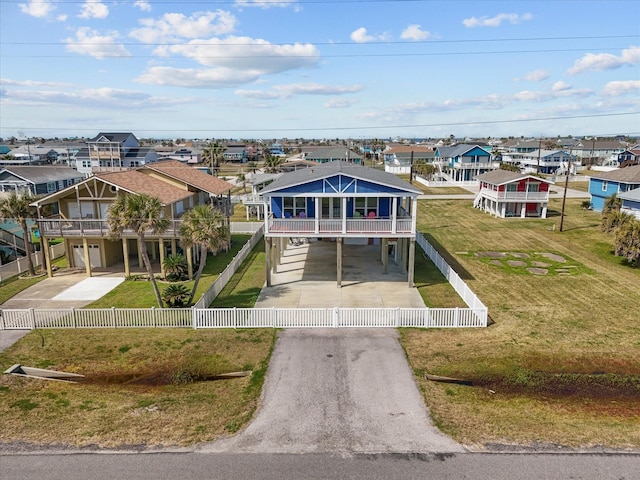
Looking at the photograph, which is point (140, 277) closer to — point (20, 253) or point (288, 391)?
point (20, 253)

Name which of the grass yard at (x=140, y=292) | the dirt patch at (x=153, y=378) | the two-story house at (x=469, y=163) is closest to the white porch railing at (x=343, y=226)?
the grass yard at (x=140, y=292)

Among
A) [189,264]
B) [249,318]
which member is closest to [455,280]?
[249,318]

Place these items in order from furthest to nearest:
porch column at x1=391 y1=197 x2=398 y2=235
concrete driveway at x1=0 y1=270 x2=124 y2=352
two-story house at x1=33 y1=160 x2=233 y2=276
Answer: two-story house at x1=33 y1=160 x2=233 y2=276 < porch column at x1=391 y1=197 x2=398 y2=235 < concrete driveway at x1=0 y1=270 x2=124 y2=352

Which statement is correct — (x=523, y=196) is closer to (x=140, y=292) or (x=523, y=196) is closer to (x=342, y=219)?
(x=342, y=219)

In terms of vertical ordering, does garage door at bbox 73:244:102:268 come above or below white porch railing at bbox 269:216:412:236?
below

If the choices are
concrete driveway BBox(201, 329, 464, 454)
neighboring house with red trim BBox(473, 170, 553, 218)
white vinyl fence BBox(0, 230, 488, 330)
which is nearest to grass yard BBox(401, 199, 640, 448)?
white vinyl fence BBox(0, 230, 488, 330)

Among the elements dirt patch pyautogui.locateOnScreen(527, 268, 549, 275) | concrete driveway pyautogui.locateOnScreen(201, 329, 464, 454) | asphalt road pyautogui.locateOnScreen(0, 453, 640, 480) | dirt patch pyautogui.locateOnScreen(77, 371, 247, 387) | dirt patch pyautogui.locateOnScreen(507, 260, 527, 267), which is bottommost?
dirt patch pyautogui.locateOnScreen(507, 260, 527, 267)

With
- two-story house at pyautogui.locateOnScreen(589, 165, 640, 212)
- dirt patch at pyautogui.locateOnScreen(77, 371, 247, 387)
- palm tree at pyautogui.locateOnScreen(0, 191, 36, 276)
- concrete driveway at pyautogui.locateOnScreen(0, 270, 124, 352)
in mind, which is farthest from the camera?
two-story house at pyautogui.locateOnScreen(589, 165, 640, 212)

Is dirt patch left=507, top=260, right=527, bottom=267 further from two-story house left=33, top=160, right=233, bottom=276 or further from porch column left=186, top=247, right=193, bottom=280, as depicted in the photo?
two-story house left=33, top=160, right=233, bottom=276
